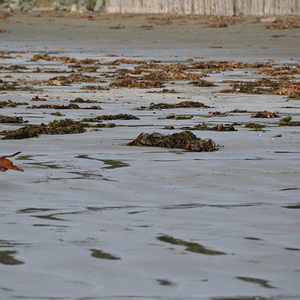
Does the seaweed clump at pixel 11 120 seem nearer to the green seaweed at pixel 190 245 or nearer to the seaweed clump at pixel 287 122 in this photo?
the seaweed clump at pixel 287 122

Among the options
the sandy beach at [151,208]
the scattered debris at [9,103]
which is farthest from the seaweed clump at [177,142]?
the scattered debris at [9,103]

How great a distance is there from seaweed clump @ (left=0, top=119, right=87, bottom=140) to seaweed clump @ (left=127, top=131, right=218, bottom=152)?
3.56 feet

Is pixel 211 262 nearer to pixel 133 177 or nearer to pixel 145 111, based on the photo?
pixel 133 177

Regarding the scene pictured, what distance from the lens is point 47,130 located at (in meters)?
7.42

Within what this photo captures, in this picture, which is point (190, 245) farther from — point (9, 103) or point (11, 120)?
point (9, 103)

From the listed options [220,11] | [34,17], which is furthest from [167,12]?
[34,17]

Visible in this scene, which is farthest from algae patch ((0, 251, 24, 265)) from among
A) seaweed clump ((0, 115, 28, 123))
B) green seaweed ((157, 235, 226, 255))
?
seaweed clump ((0, 115, 28, 123))

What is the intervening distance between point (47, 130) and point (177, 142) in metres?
1.61

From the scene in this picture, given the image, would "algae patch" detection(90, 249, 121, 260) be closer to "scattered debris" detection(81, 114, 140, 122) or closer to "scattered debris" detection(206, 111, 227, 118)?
"scattered debris" detection(81, 114, 140, 122)

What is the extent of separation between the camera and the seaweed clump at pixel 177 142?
6.37 meters

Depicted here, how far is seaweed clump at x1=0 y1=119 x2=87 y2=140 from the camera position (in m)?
7.03

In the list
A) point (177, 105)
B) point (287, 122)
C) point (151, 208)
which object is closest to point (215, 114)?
point (177, 105)

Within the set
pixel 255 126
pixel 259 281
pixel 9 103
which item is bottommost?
pixel 259 281

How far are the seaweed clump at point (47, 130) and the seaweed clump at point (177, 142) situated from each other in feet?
3.56
